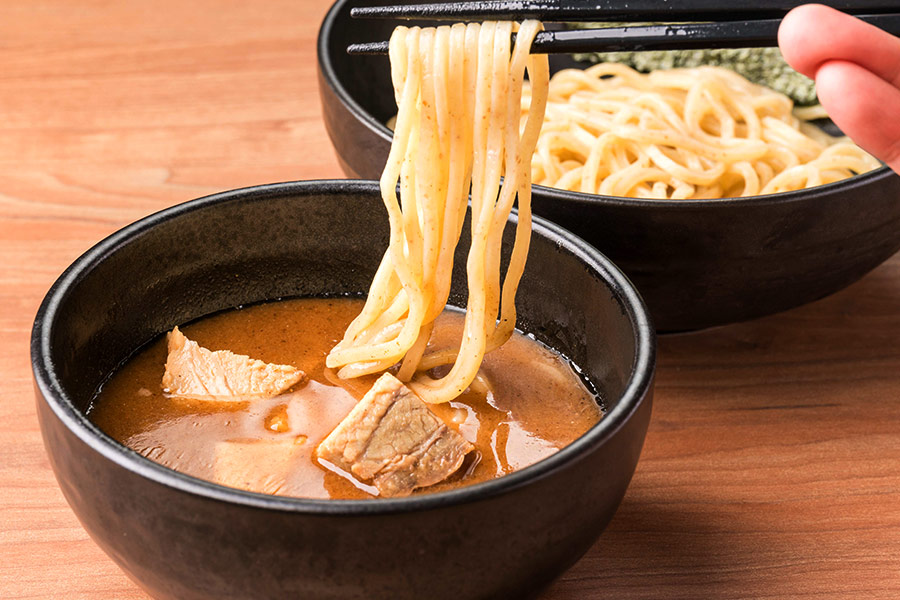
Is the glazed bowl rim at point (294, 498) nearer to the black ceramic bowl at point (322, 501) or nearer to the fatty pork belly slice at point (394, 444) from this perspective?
the black ceramic bowl at point (322, 501)

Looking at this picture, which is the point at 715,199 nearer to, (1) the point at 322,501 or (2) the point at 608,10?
(2) the point at 608,10

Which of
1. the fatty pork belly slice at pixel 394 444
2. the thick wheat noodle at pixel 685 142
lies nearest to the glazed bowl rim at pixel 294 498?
the fatty pork belly slice at pixel 394 444

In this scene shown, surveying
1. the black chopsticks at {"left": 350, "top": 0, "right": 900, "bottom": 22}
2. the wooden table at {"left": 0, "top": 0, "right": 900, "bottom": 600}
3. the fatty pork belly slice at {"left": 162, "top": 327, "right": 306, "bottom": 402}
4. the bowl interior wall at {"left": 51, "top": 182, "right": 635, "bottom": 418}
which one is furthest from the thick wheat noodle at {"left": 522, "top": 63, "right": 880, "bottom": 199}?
the fatty pork belly slice at {"left": 162, "top": 327, "right": 306, "bottom": 402}

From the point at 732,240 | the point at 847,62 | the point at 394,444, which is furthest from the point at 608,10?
the point at 394,444

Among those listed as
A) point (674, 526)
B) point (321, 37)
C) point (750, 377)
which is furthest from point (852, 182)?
point (321, 37)

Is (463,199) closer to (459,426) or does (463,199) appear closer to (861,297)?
(459,426)

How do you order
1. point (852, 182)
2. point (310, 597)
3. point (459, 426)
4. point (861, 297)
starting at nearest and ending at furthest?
point (310, 597) < point (459, 426) < point (852, 182) < point (861, 297)

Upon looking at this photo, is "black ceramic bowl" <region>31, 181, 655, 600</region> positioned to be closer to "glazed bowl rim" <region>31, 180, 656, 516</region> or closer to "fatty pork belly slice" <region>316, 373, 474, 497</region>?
"glazed bowl rim" <region>31, 180, 656, 516</region>
